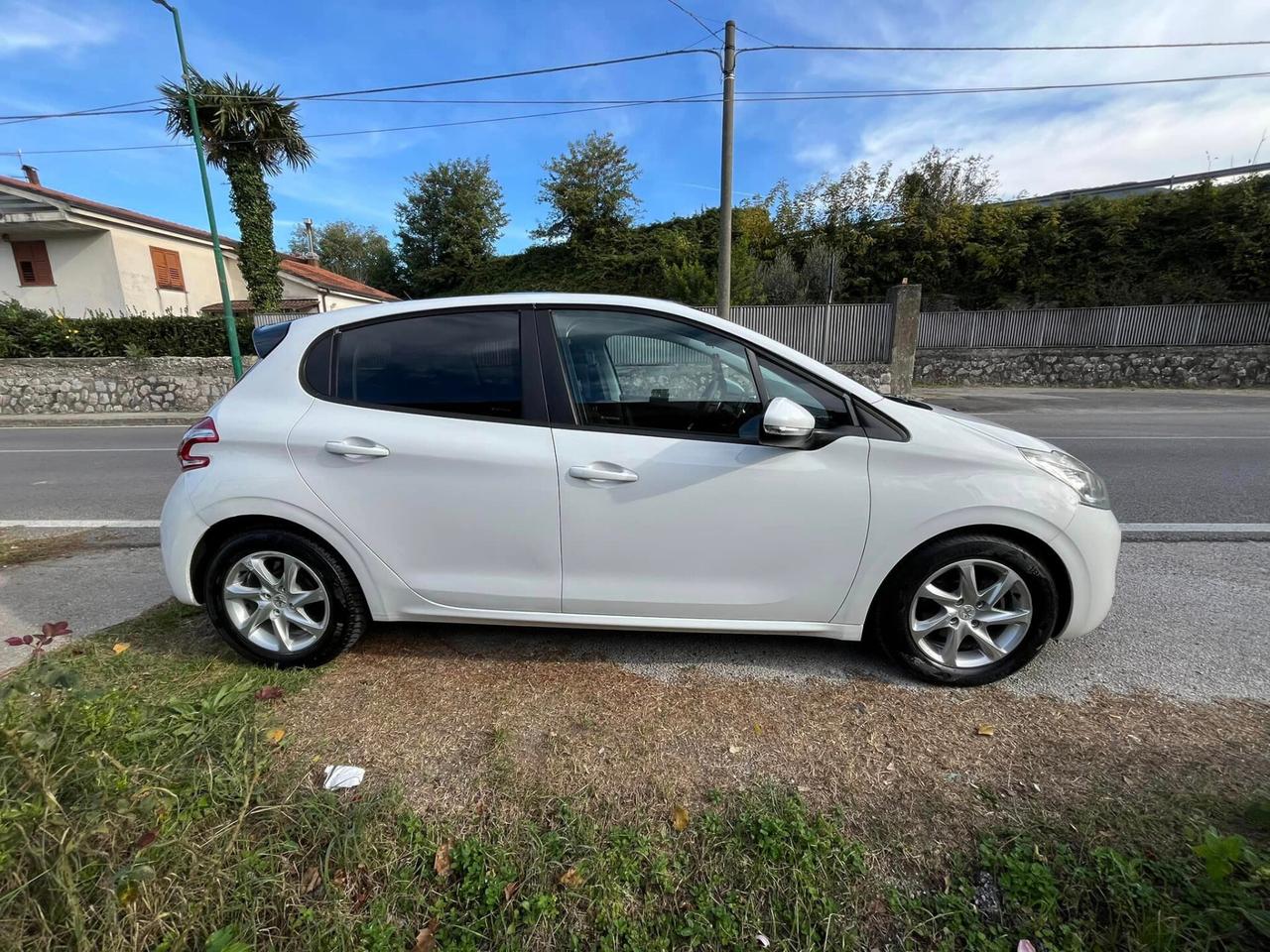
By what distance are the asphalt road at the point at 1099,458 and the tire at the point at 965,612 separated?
322 centimetres

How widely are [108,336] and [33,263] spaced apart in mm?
11702

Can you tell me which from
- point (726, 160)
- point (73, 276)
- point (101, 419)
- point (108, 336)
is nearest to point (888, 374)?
point (726, 160)

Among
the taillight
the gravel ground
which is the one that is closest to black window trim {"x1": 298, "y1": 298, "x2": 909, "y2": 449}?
the taillight

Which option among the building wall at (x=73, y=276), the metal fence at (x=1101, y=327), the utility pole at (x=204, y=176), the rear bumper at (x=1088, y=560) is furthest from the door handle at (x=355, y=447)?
the building wall at (x=73, y=276)

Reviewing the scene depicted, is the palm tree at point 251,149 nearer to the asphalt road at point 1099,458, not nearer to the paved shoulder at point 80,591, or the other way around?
the asphalt road at point 1099,458

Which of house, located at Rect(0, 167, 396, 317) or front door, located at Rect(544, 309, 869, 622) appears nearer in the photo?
front door, located at Rect(544, 309, 869, 622)

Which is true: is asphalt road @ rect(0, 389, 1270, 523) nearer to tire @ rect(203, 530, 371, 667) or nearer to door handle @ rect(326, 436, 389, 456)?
tire @ rect(203, 530, 371, 667)

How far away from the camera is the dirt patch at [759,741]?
193 centimetres

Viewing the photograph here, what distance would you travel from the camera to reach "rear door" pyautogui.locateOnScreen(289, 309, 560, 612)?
2.47 meters

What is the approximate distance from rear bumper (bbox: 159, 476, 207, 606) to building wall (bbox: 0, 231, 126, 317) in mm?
25836

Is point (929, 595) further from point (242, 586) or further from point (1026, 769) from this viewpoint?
point (242, 586)

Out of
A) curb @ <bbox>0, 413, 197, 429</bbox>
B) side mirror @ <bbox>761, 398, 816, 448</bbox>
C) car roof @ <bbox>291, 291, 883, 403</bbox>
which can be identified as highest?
car roof @ <bbox>291, 291, 883, 403</bbox>

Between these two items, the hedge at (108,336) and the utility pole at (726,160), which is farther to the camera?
the hedge at (108,336)

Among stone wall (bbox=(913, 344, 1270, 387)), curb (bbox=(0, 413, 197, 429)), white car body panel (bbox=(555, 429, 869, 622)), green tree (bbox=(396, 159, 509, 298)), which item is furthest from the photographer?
green tree (bbox=(396, 159, 509, 298))
